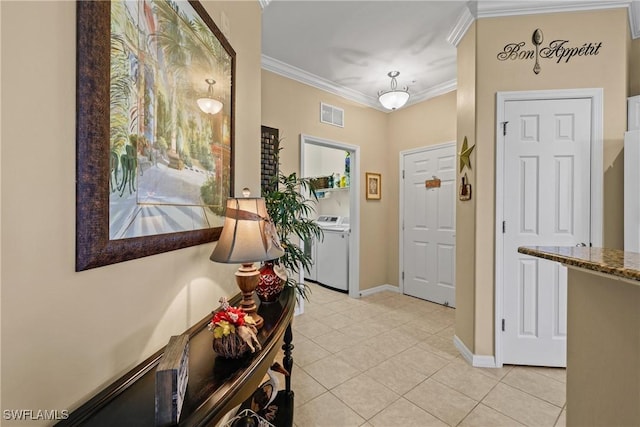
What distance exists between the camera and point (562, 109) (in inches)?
84.7

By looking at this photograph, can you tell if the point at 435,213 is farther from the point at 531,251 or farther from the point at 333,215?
the point at 531,251

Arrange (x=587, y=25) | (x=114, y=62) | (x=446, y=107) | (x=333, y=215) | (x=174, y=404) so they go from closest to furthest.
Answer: (x=174, y=404) < (x=114, y=62) < (x=587, y=25) < (x=446, y=107) < (x=333, y=215)

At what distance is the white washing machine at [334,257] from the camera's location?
4.11 m

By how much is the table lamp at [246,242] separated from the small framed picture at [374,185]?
10.0ft

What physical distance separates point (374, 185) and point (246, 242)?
3316 mm

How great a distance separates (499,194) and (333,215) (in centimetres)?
324

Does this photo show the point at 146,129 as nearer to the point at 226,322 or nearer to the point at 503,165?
the point at 226,322

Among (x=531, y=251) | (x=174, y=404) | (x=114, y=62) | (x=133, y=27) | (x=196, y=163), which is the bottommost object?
(x=174, y=404)

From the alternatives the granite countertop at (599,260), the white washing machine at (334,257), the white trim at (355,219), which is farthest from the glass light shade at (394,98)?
the granite countertop at (599,260)

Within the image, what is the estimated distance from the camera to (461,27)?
2398 millimetres

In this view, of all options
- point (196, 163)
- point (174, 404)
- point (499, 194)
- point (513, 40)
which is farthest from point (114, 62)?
point (513, 40)

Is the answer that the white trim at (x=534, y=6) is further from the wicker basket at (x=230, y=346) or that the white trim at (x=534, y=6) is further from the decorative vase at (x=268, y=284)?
the wicker basket at (x=230, y=346)

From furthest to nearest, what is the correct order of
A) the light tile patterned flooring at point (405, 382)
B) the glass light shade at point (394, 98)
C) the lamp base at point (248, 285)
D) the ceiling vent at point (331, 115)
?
the ceiling vent at point (331, 115), the glass light shade at point (394, 98), the light tile patterned flooring at point (405, 382), the lamp base at point (248, 285)

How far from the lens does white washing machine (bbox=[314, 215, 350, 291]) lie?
162 inches
